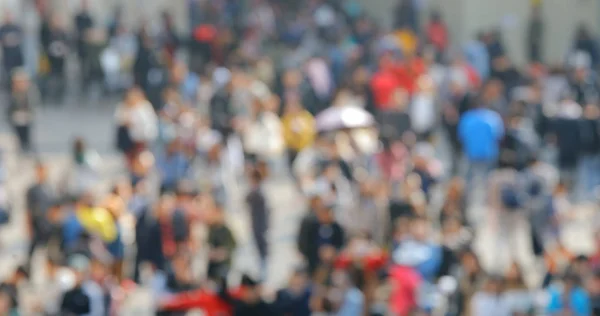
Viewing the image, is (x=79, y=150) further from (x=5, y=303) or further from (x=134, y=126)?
(x=5, y=303)

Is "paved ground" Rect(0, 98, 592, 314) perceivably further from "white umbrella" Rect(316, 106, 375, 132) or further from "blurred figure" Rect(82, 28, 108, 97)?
"white umbrella" Rect(316, 106, 375, 132)

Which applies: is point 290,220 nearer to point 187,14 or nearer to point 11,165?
point 11,165

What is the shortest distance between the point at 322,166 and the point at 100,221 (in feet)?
9.47

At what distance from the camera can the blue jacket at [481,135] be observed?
A: 65.3 ft

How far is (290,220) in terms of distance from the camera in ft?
66.0

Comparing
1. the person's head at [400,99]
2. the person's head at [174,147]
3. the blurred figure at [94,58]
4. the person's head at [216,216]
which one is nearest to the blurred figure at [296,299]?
the person's head at [216,216]

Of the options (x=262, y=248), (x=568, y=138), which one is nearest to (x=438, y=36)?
(x=568, y=138)

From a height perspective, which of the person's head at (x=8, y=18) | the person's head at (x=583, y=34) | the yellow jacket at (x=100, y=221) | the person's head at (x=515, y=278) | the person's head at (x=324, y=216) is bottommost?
the yellow jacket at (x=100, y=221)

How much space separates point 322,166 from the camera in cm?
1791

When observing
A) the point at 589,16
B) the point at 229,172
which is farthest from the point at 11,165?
the point at 589,16

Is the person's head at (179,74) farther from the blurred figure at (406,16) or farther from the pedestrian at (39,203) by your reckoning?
the blurred figure at (406,16)

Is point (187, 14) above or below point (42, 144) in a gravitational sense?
above

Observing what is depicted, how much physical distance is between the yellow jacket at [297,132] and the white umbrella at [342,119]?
0.54 feet

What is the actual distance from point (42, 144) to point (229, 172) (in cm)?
424
